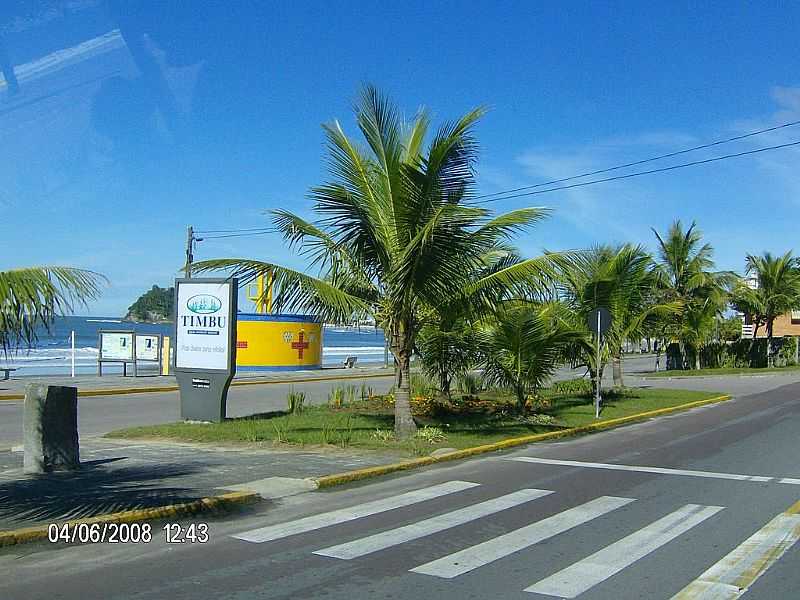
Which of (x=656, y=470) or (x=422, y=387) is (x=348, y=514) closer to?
(x=656, y=470)

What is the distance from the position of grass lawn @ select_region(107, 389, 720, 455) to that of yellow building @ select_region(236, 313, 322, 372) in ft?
53.8

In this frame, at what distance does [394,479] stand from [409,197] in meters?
4.59

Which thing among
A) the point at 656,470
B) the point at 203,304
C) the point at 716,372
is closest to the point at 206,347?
the point at 203,304

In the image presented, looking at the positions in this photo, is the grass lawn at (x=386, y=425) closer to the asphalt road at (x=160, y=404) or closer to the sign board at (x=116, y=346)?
the asphalt road at (x=160, y=404)

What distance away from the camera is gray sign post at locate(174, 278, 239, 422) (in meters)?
Answer: 16.7

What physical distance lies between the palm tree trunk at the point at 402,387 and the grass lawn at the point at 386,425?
0.76 feet

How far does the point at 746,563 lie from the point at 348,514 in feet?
12.9

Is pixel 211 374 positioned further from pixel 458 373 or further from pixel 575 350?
pixel 575 350

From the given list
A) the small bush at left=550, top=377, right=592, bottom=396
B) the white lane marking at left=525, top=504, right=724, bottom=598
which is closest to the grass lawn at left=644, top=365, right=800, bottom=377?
the small bush at left=550, top=377, right=592, bottom=396

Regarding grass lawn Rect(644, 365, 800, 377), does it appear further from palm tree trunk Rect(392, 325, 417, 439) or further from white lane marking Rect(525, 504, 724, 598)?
white lane marking Rect(525, 504, 724, 598)

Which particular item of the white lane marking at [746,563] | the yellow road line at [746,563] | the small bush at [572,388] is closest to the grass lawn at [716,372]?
the small bush at [572,388]

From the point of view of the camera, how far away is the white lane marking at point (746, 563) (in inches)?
238

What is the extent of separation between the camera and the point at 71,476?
1024 cm

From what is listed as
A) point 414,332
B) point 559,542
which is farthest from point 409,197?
point 559,542
